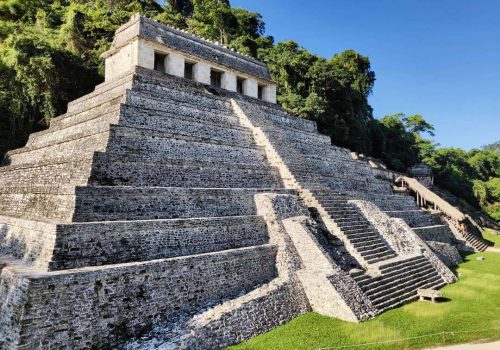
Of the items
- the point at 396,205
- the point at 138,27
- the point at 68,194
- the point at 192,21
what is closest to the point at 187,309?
the point at 68,194

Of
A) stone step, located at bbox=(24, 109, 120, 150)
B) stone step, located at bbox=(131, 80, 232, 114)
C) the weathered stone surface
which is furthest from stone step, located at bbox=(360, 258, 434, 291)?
stone step, located at bbox=(131, 80, 232, 114)

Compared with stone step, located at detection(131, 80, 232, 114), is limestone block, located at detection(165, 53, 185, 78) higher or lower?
higher

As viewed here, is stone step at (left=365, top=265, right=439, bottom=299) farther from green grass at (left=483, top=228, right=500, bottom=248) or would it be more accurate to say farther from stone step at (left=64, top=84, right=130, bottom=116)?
green grass at (left=483, top=228, right=500, bottom=248)

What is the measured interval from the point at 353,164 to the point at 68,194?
15.1 metres

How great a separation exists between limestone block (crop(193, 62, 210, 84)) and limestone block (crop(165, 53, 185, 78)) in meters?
0.80

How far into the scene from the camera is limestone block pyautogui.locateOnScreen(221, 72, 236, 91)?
18500 millimetres

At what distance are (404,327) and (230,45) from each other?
30.6 m

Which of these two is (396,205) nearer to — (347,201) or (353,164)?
(353,164)

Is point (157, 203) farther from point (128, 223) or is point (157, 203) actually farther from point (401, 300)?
point (401, 300)

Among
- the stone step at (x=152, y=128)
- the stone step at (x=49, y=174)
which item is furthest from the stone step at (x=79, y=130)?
the stone step at (x=49, y=174)

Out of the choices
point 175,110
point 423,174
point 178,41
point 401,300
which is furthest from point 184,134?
point 423,174

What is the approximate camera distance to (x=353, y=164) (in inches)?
773

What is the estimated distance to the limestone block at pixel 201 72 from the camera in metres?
17.1

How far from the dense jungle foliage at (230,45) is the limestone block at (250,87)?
849 cm
